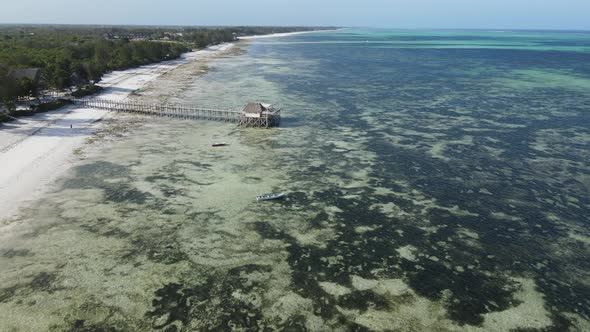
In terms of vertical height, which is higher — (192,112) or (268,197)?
(192,112)

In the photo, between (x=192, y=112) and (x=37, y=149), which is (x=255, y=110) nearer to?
(x=192, y=112)

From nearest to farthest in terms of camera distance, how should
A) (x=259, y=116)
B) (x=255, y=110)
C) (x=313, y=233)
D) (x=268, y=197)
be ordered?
1. (x=313, y=233)
2. (x=268, y=197)
3. (x=259, y=116)
4. (x=255, y=110)

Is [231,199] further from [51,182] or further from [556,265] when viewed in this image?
[556,265]

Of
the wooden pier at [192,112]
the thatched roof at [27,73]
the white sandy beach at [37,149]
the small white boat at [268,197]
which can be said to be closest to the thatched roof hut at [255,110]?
the wooden pier at [192,112]

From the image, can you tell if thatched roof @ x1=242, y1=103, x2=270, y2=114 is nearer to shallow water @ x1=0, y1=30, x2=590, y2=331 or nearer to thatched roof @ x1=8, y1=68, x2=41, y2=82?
shallow water @ x1=0, y1=30, x2=590, y2=331

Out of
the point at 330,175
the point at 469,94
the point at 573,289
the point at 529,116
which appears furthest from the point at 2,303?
the point at 469,94

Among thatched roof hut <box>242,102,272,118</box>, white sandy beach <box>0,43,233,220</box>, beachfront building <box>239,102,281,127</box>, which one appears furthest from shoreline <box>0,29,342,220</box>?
thatched roof hut <box>242,102,272,118</box>

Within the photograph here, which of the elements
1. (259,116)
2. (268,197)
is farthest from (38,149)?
(268,197)
